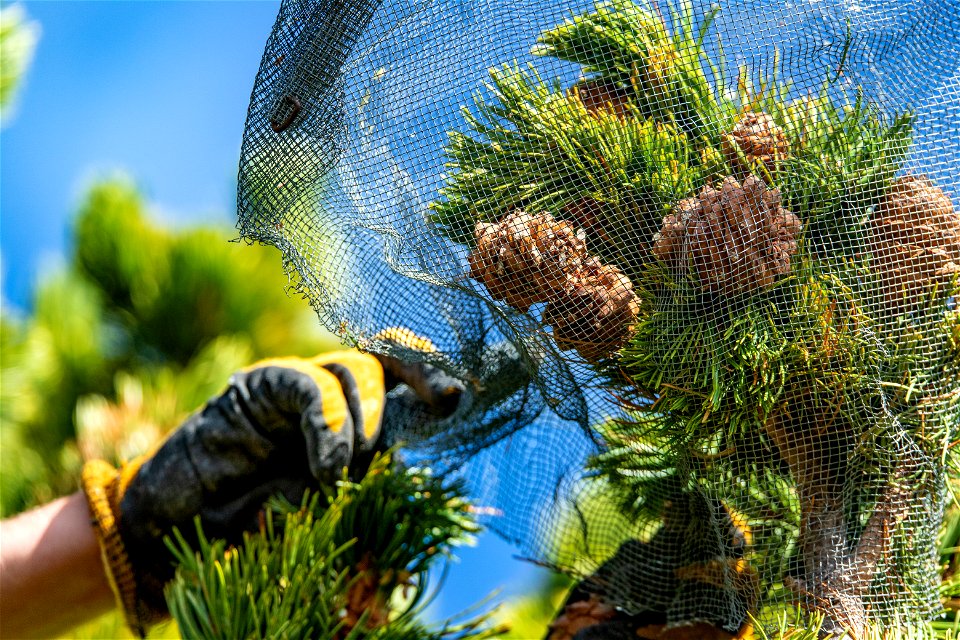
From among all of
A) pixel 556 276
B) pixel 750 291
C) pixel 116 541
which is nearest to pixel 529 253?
pixel 556 276

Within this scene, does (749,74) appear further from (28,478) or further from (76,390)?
(76,390)

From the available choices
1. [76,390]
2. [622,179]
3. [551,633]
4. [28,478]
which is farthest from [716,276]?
[76,390]

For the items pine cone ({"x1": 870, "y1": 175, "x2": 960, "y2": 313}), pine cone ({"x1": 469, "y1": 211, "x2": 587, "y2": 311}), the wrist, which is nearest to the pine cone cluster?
pine cone ({"x1": 469, "y1": 211, "x2": 587, "y2": 311})

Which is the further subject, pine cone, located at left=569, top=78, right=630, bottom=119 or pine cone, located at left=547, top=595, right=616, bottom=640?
pine cone, located at left=547, top=595, right=616, bottom=640

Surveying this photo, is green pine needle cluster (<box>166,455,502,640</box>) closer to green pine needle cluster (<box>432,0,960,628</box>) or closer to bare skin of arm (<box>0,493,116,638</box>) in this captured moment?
bare skin of arm (<box>0,493,116,638</box>)

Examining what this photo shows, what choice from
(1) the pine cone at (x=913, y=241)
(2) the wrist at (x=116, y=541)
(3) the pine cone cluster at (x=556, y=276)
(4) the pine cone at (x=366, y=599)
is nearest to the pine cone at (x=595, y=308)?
(3) the pine cone cluster at (x=556, y=276)

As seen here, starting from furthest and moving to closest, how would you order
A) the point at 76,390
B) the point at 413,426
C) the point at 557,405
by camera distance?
the point at 76,390 → the point at 413,426 → the point at 557,405
